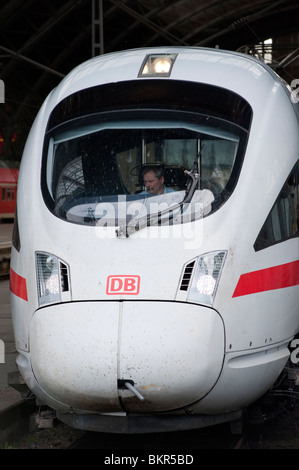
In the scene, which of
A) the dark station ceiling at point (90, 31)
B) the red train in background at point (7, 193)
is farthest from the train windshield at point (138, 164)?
the red train in background at point (7, 193)

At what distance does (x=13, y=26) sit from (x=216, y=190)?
28.8 metres

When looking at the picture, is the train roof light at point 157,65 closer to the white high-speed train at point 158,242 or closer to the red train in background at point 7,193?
the white high-speed train at point 158,242

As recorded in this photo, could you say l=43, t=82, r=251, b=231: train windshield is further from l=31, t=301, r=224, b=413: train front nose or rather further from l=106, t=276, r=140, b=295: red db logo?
l=31, t=301, r=224, b=413: train front nose

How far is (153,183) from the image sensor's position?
17.0 feet

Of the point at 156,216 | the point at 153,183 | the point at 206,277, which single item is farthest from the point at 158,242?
the point at 153,183

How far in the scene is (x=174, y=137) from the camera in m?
5.15

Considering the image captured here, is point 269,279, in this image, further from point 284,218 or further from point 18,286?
point 18,286

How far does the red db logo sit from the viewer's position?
4316mm

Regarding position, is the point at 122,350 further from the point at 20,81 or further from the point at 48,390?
the point at 20,81

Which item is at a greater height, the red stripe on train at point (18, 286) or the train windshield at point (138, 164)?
the train windshield at point (138, 164)

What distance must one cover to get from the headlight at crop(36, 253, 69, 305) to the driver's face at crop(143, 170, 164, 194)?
2.85 ft

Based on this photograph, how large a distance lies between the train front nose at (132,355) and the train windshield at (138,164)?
2.40 ft

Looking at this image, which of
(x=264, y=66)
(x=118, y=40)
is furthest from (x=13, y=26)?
(x=264, y=66)

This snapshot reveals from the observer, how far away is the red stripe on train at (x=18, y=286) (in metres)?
4.73
